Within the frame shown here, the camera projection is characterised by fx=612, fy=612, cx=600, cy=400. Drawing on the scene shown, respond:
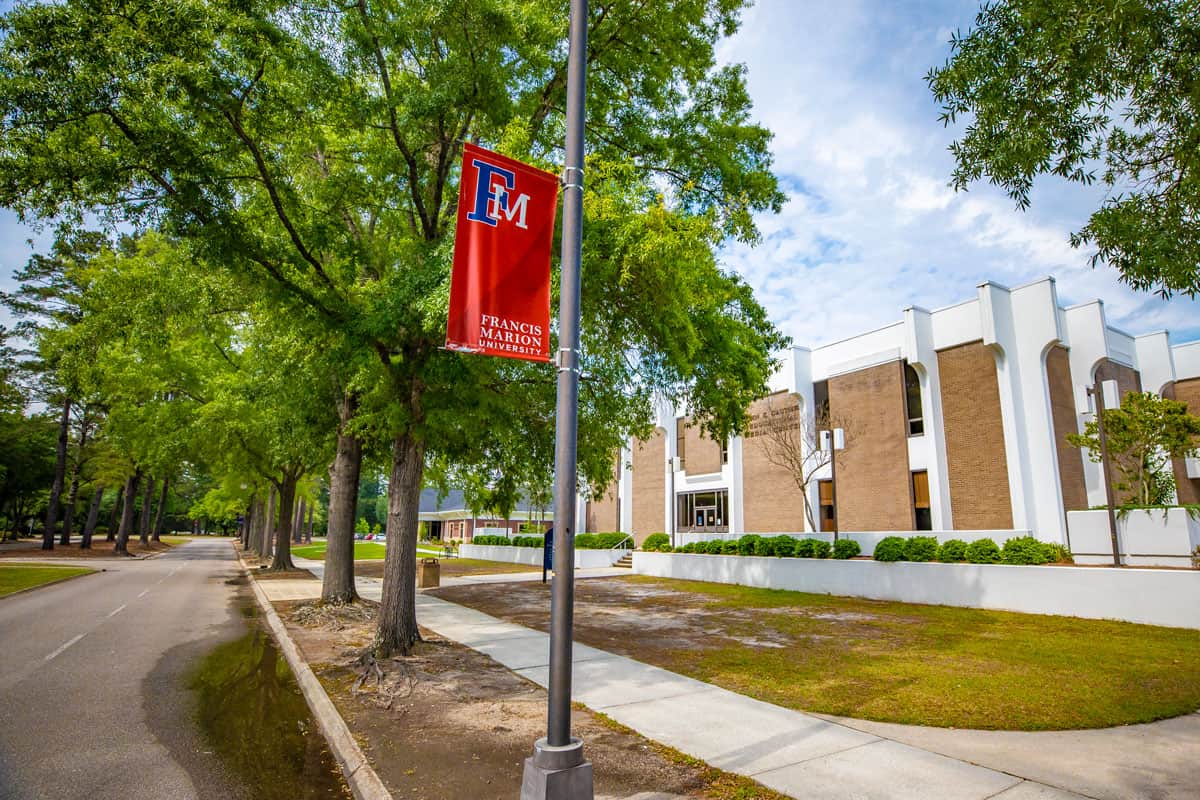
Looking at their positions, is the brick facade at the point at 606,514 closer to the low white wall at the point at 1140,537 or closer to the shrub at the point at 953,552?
the shrub at the point at 953,552

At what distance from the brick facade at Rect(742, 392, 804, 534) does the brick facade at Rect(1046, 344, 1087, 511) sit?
407 inches

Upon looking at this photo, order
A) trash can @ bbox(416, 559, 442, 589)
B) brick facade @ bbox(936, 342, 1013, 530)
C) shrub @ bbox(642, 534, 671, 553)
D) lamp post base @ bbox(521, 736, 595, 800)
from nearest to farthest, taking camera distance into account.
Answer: lamp post base @ bbox(521, 736, 595, 800) → trash can @ bbox(416, 559, 442, 589) → brick facade @ bbox(936, 342, 1013, 530) → shrub @ bbox(642, 534, 671, 553)

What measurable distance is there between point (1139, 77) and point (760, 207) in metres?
6.41

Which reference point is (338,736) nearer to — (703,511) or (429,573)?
(429,573)

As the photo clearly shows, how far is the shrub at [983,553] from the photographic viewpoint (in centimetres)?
1566

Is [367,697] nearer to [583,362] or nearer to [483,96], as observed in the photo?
[583,362]

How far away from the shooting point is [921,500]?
84.8 ft

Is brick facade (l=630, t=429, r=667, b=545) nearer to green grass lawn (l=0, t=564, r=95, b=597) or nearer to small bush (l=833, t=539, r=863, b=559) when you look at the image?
small bush (l=833, t=539, r=863, b=559)

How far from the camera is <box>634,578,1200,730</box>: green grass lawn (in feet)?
22.7

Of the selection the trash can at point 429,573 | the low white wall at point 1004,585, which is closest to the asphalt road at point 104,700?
the trash can at point 429,573

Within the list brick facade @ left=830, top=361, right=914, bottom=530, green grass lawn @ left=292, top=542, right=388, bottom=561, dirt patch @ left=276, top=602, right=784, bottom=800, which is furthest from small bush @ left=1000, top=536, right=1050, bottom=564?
green grass lawn @ left=292, top=542, right=388, bottom=561

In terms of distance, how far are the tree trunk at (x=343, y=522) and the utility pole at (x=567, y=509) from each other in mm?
11812

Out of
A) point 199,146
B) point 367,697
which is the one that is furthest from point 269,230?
point 367,697

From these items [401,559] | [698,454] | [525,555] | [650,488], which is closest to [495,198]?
[401,559]
